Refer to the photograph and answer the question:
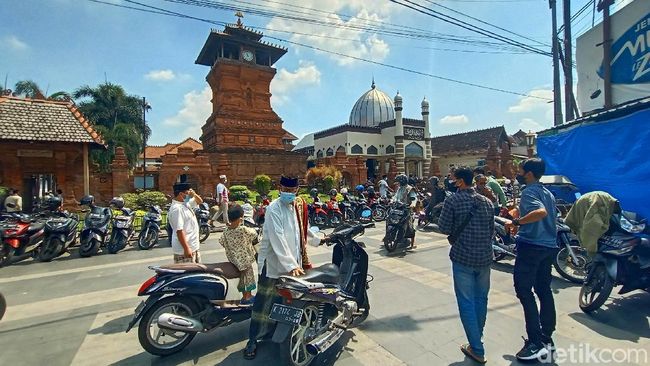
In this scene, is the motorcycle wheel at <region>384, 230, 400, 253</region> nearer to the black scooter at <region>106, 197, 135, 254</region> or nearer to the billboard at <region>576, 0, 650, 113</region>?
the billboard at <region>576, 0, 650, 113</region>

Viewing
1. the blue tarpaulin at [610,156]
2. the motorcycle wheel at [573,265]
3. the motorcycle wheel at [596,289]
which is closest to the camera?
the motorcycle wheel at [596,289]

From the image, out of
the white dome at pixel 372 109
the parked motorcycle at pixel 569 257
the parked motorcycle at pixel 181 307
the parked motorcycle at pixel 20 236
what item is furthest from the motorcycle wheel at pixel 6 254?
the white dome at pixel 372 109

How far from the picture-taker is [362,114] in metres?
40.0

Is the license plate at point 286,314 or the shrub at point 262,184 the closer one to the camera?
the license plate at point 286,314

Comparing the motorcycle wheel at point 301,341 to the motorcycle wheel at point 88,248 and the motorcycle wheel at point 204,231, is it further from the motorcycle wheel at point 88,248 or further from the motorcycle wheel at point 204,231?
the motorcycle wheel at point 204,231

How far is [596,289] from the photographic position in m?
3.66

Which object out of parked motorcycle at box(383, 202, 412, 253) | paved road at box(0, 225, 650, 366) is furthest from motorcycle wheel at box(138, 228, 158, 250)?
parked motorcycle at box(383, 202, 412, 253)

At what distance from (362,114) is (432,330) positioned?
1508 inches

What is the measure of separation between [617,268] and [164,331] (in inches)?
191

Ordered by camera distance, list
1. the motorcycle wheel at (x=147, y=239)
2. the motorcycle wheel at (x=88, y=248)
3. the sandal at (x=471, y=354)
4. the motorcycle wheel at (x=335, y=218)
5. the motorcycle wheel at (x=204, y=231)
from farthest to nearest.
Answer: the motorcycle wheel at (x=335, y=218) → the motorcycle wheel at (x=204, y=231) → the motorcycle wheel at (x=147, y=239) → the motorcycle wheel at (x=88, y=248) → the sandal at (x=471, y=354)

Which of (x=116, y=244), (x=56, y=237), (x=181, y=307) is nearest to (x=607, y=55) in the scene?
(x=181, y=307)

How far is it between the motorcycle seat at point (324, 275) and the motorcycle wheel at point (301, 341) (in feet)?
0.83

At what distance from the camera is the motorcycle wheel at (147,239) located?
7.71 meters

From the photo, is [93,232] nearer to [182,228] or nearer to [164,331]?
[182,228]
